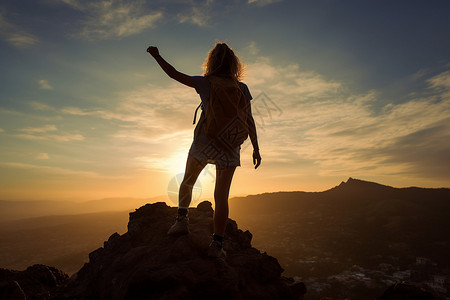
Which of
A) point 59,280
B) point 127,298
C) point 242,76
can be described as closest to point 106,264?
point 127,298

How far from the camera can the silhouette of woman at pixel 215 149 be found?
3354mm

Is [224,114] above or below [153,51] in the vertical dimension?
below

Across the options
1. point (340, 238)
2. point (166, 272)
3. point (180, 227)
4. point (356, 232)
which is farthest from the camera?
point (356, 232)

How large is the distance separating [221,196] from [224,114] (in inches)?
46.8

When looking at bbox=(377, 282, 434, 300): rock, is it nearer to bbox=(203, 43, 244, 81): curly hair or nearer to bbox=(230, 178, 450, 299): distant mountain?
bbox=(203, 43, 244, 81): curly hair

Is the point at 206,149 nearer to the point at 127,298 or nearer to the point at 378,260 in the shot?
the point at 127,298

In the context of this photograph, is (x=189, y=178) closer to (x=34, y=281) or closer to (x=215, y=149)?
(x=215, y=149)

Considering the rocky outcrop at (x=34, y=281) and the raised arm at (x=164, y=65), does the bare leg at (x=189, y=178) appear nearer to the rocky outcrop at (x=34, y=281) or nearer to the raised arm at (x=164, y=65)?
the raised arm at (x=164, y=65)

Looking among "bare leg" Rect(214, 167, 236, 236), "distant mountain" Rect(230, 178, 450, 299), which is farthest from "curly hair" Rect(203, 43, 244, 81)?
"distant mountain" Rect(230, 178, 450, 299)

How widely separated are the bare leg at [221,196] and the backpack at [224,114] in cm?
40

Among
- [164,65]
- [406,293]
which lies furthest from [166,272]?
[406,293]

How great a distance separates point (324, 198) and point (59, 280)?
535ft

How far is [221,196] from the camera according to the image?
3324mm

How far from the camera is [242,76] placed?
3.85m
